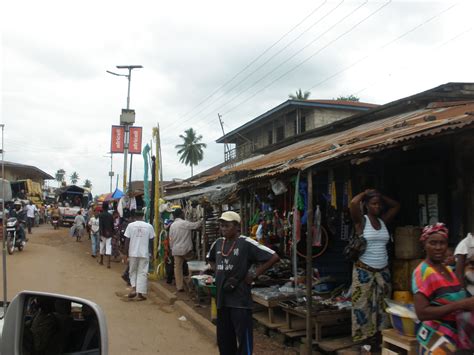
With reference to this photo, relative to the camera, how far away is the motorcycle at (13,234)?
14914 millimetres

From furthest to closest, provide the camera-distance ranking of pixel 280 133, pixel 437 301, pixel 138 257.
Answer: pixel 280 133
pixel 138 257
pixel 437 301

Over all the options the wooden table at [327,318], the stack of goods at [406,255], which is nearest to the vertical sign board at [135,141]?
the wooden table at [327,318]

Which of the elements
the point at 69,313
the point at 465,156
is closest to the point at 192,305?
the point at 465,156

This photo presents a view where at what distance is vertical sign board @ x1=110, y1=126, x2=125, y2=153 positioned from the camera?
20797 mm

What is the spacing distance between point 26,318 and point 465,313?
2762mm

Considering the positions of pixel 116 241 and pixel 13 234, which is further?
pixel 116 241

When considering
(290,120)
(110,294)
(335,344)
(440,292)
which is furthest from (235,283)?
(290,120)

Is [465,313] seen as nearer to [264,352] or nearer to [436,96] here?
[264,352]

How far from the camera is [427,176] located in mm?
6309

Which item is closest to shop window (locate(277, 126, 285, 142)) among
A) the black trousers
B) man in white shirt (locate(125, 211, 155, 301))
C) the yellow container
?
man in white shirt (locate(125, 211, 155, 301))

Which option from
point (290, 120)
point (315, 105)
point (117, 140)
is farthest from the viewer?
point (290, 120)

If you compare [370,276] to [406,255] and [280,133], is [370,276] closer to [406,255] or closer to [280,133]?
[406,255]

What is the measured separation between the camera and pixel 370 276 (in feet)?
17.0

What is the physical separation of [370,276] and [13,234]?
13745mm
